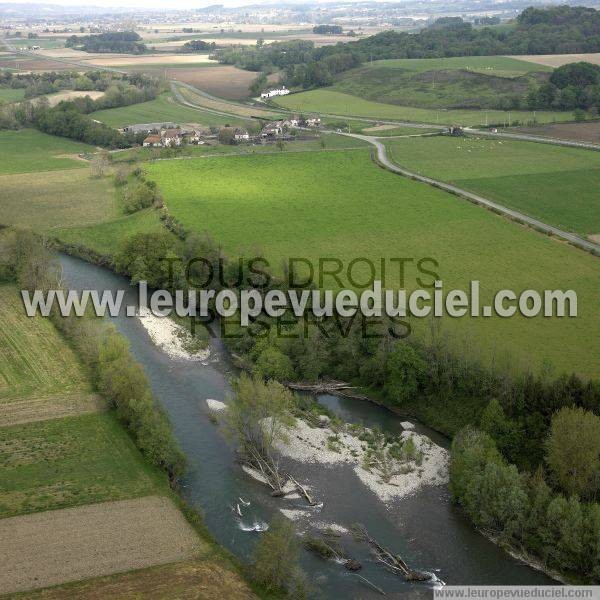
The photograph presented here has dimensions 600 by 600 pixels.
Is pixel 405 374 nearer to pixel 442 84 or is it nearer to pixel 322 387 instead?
pixel 322 387

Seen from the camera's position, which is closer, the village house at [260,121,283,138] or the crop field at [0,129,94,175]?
the crop field at [0,129,94,175]

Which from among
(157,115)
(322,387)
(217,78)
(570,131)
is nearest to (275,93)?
(217,78)

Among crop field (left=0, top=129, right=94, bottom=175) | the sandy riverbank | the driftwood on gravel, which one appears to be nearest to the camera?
the driftwood on gravel

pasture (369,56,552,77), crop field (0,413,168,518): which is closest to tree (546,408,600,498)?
crop field (0,413,168,518)

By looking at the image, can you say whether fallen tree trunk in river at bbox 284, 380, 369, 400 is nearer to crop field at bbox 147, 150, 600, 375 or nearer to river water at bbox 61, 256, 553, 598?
river water at bbox 61, 256, 553, 598

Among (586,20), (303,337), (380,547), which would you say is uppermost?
(586,20)

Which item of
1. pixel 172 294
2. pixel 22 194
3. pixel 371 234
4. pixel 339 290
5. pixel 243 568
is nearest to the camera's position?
pixel 243 568

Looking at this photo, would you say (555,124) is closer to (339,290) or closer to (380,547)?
(339,290)

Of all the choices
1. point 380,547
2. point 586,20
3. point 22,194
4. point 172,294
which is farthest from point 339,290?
point 586,20
